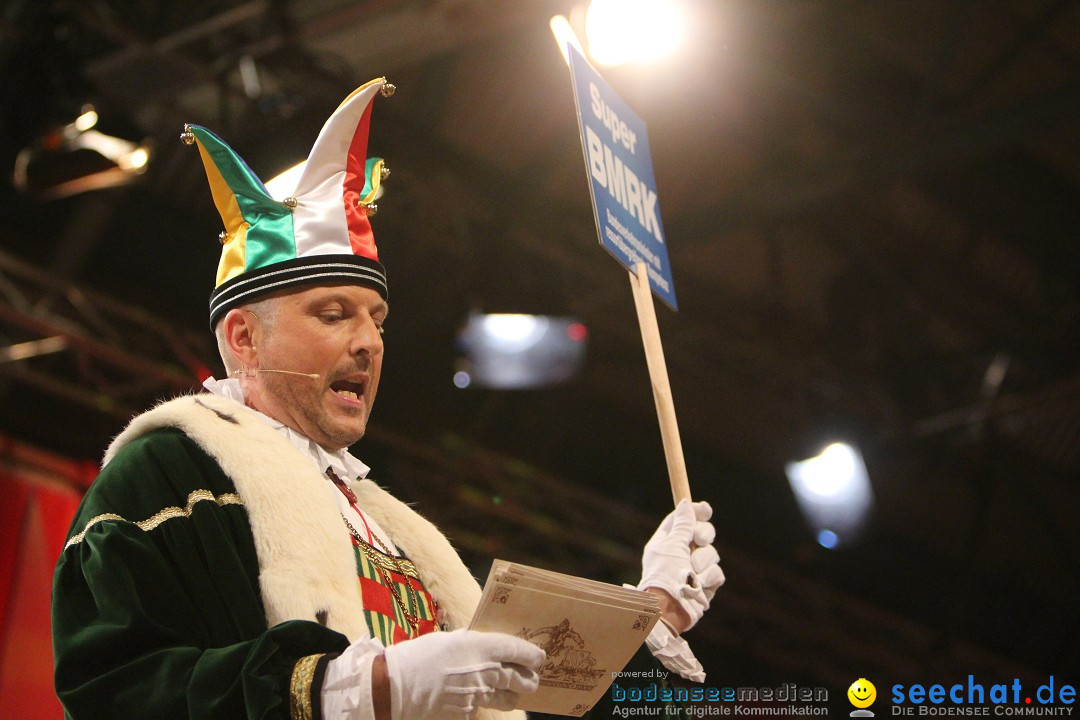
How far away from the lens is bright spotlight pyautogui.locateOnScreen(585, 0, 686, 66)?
3992mm

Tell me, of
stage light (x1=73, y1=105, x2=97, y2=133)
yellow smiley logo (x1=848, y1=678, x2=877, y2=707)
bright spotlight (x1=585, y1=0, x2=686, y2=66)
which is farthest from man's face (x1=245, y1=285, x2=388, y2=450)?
stage light (x1=73, y1=105, x2=97, y2=133)

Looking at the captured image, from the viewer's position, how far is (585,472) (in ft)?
27.9

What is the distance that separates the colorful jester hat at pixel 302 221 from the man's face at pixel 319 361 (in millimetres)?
43

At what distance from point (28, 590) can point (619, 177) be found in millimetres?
4231

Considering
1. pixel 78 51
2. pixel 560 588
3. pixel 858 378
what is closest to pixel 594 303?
pixel 858 378

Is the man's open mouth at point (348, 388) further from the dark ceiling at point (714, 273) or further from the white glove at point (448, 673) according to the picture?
the dark ceiling at point (714, 273)

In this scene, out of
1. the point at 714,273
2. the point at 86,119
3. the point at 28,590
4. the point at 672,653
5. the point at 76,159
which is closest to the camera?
the point at 672,653

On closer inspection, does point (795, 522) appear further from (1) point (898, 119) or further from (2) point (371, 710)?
(2) point (371, 710)

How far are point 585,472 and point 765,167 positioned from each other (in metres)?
2.77

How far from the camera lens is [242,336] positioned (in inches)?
83.4

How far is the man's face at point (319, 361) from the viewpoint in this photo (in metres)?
2.05

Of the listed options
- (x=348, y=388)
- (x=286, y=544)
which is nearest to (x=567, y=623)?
(x=286, y=544)

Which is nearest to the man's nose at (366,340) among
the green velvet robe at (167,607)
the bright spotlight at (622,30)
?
the green velvet robe at (167,607)

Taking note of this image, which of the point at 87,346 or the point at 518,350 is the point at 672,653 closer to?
the point at 87,346
